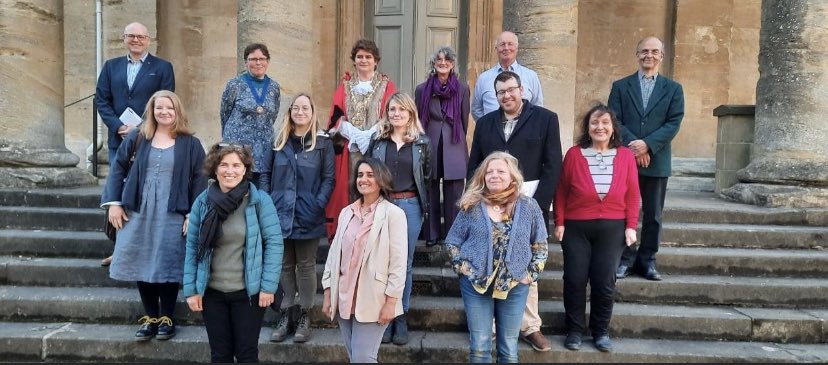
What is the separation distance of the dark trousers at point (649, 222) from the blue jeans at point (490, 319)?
2026 millimetres

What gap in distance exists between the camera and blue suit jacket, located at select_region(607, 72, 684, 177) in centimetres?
505

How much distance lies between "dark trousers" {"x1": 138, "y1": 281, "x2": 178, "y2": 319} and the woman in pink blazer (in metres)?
1.60

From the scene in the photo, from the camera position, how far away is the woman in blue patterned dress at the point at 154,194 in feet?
14.0

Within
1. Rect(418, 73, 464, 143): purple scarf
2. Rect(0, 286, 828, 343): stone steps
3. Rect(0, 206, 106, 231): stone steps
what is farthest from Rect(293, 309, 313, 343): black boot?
Rect(0, 206, 106, 231): stone steps

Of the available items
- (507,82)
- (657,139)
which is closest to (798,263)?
(657,139)

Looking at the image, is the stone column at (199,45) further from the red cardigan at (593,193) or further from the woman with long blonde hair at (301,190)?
the red cardigan at (593,193)

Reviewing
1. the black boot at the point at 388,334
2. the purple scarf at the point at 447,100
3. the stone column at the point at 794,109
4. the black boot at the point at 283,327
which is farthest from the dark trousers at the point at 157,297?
the stone column at the point at 794,109

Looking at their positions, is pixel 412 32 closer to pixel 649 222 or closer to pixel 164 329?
pixel 649 222

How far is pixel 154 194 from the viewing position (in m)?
4.29

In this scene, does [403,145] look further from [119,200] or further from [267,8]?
[267,8]

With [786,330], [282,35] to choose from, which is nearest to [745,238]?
[786,330]

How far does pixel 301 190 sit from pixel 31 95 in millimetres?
5013

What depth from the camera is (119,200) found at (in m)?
4.34

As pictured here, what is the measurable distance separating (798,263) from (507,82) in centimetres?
346
